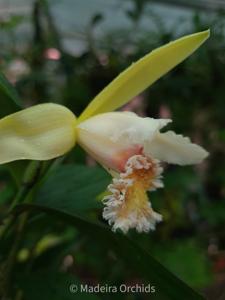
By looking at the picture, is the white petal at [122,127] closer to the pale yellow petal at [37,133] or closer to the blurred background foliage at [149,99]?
the pale yellow petal at [37,133]

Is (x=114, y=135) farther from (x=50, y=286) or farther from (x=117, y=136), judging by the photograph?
(x=50, y=286)

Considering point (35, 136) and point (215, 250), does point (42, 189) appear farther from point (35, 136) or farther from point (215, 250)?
point (215, 250)

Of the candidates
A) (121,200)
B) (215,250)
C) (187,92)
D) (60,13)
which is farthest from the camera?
(60,13)

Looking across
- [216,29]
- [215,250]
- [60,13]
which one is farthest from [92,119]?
[60,13]

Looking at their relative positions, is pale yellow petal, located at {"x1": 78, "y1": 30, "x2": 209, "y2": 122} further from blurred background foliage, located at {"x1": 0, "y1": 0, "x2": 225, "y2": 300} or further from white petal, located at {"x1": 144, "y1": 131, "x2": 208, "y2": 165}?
blurred background foliage, located at {"x1": 0, "y1": 0, "x2": 225, "y2": 300}

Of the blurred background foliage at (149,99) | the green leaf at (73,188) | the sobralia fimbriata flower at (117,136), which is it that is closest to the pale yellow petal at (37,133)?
the sobralia fimbriata flower at (117,136)

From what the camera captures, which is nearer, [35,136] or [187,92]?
[35,136]

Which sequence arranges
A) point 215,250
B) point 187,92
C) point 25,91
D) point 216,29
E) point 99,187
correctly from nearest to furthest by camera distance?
point 99,187 → point 216,29 → point 187,92 → point 25,91 → point 215,250
